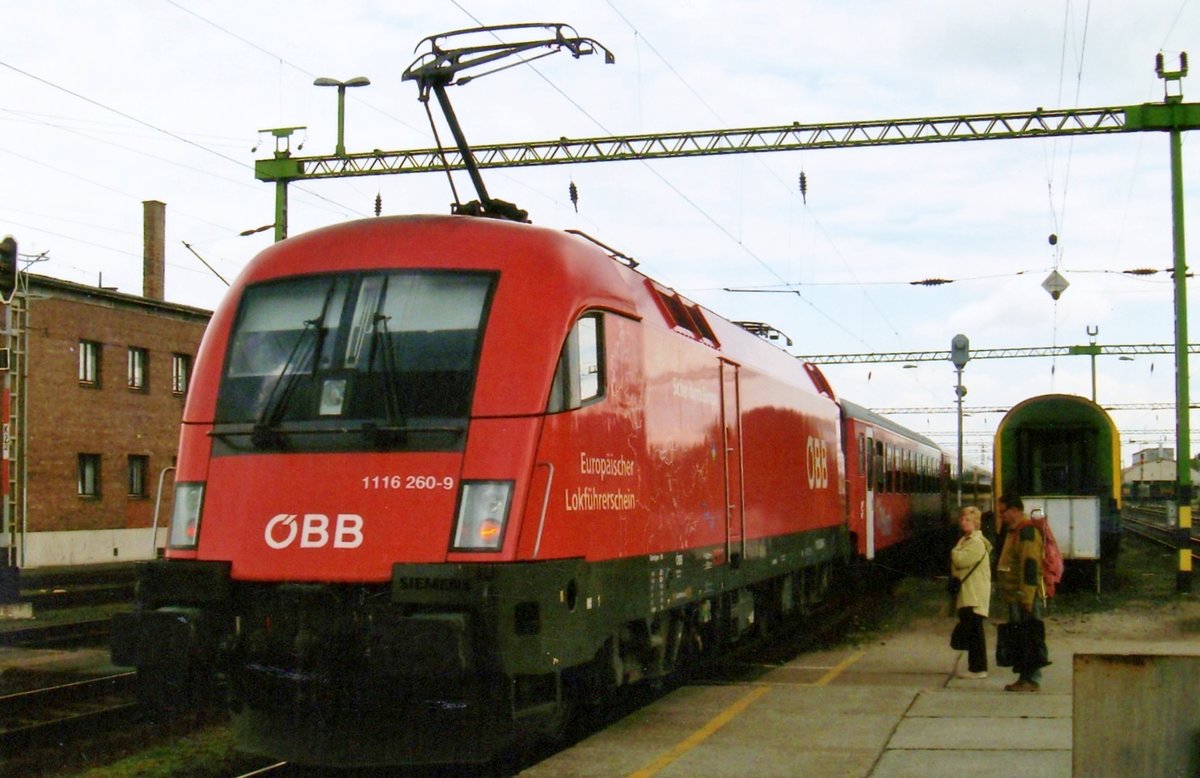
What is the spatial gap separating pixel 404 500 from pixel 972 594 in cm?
636

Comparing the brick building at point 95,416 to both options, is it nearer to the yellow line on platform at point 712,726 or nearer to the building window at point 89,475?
the building window at point 89,475

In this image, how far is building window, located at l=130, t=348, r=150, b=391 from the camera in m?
40.2

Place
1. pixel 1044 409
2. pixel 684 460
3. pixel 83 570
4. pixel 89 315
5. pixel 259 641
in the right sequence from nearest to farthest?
1. pixel 259 641
2. pixel 684 460
3. pixel 1044 409
4. pixel 83 570
5. pixel 89 315

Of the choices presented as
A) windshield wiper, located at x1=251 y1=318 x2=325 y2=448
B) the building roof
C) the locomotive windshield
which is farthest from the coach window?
the building roof

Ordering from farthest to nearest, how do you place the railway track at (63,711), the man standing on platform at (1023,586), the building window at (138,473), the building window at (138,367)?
the building window at (138,473) → the building window at (138,367) → the man standing on platform at (1023,586) → the railway track at (63,711)

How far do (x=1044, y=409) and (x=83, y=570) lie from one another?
24.1 metres

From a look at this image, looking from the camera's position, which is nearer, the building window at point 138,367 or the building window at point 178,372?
the building window at point 138,367

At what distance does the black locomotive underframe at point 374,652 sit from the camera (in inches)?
288

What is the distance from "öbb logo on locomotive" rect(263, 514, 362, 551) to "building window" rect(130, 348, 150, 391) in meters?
34.1

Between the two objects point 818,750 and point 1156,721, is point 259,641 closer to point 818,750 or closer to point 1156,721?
point 818,750

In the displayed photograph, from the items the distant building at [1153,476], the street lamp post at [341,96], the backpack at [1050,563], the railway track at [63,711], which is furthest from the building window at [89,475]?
the distant building at [1153,476]

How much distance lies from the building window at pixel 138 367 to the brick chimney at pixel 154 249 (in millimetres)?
4261

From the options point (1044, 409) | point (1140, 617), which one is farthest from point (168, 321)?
point (1140, 617)

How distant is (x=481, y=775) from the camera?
349 inches
